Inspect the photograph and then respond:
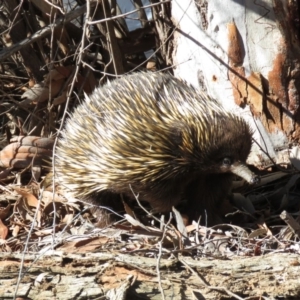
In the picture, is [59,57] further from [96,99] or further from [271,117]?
[271,117]

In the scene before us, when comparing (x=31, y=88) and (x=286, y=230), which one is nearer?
(x=286, y=230)

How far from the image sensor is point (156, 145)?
3.96 m

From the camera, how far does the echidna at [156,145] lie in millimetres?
3924

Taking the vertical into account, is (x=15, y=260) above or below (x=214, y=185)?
above

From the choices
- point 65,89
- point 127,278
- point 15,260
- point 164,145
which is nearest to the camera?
point 127,278

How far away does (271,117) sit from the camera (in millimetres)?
4609

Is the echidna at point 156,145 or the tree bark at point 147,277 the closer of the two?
the tree bark at point 147,277

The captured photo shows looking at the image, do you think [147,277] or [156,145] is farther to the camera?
[156,145]

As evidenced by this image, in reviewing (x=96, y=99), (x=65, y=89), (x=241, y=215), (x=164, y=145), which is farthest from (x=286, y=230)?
(x=65, y=89)

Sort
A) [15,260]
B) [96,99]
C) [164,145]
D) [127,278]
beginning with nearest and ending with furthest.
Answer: [127,278] → [15,260] → [164,145] → [96,99]

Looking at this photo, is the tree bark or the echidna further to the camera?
the echidna

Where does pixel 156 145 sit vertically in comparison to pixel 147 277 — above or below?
above

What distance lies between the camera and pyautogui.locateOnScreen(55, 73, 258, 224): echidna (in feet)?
12.9

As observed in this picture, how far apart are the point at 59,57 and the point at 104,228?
5.41ft
